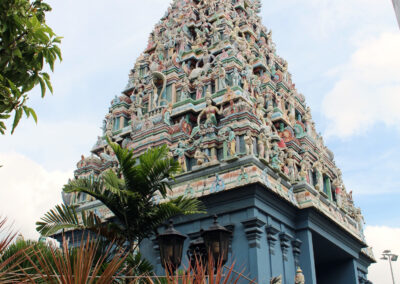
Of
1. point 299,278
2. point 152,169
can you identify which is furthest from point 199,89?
point 152,169

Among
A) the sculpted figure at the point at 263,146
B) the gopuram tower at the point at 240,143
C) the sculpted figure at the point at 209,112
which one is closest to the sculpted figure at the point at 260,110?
the gopuram tower at the point at 240,143

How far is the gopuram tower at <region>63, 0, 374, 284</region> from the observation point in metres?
14.9

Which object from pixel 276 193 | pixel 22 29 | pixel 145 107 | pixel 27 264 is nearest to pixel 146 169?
pixel 27 264

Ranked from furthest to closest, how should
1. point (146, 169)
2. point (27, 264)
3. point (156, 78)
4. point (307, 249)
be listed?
point (156, 78)
point (307, 249)
point (146, 169)
point (27, 264)

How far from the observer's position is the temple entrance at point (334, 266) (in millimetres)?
19078

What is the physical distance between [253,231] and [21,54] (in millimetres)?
10214

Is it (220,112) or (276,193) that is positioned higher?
(220,112)

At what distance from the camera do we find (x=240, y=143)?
16219 mm

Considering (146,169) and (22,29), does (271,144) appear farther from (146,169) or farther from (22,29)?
(22,29)

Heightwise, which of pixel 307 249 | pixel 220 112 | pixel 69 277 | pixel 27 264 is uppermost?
pixel 220 112

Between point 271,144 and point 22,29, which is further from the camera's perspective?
point 271,144

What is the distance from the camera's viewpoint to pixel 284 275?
48.9ft

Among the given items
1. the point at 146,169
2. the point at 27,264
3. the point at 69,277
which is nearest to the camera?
the point at 69,277

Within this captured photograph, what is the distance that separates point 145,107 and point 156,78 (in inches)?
54.5
